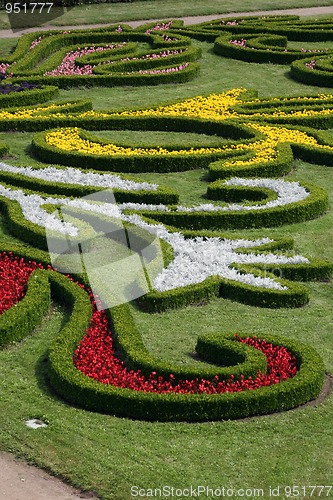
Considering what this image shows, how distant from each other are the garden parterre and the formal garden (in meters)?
0.04

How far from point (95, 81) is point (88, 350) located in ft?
57.5

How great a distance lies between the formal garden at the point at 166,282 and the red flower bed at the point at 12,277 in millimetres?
42

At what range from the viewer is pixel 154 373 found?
13398 millimetres

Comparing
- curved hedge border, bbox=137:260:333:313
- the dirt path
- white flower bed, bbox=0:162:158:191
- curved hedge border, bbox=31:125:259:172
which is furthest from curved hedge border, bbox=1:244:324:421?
the dirt path

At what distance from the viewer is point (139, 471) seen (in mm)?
11719

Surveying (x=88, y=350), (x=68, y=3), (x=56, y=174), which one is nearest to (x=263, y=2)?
(x=68, y=3)

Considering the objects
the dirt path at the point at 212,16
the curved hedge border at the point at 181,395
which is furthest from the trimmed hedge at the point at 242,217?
the dirt path at the point at 212,16

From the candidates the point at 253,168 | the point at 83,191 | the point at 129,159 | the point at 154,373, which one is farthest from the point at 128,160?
the point at 154,373

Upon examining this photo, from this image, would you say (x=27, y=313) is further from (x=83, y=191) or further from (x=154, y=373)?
(x=83, y=191)

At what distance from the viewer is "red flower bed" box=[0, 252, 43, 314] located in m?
15.8

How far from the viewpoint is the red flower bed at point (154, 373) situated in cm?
1319

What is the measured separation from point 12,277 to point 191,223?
13.4 feet
